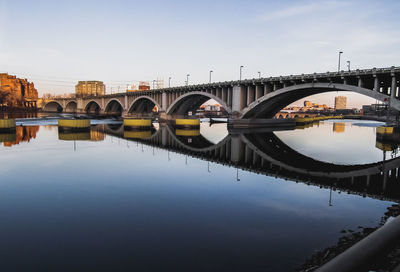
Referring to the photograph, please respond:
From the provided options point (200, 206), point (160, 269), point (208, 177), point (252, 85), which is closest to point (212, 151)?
point (208, 177)

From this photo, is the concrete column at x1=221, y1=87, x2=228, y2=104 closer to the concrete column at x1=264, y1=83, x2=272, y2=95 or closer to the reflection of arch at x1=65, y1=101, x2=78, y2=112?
the concrete column at x1=264, y1=83, x2=272, y2=95

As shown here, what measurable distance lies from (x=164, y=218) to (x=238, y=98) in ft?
167

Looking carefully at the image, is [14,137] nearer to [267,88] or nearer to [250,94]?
[250,94]

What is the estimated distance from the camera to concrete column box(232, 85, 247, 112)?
5934 cm

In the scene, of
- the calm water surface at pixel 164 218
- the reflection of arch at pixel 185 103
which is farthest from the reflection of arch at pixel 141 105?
the calm water surface at pixel 164 218

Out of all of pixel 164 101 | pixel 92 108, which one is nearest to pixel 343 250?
pixel 164 101

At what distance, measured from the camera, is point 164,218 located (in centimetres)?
1077

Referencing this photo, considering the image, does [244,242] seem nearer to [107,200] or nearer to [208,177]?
[107,200]

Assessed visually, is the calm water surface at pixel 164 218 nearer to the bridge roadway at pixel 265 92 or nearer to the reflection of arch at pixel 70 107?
the bridge roadway at pixel 265 92

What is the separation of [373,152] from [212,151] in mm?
18525

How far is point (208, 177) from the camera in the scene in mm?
18281

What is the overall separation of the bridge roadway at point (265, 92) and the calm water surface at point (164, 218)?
29315 millimetres

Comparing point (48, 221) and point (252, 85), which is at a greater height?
point (252, 85)

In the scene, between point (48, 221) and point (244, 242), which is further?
point (48, 221)
